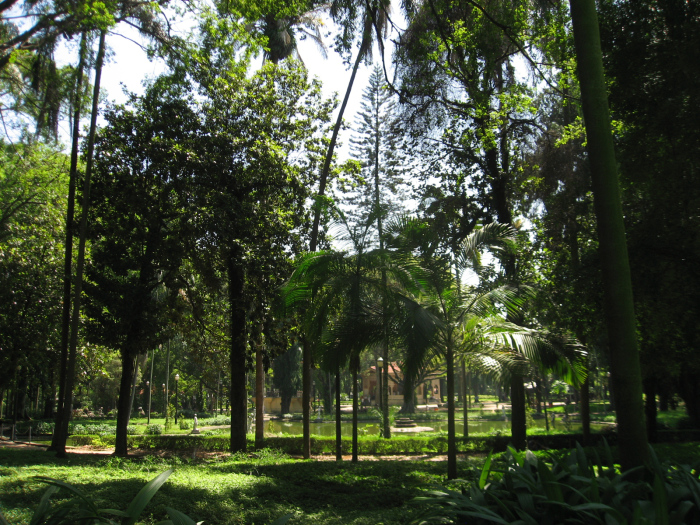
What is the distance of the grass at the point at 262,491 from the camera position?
5902mm

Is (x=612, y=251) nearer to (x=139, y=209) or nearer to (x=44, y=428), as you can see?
(x=139, y=209)

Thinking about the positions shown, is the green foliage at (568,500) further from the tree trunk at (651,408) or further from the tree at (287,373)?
the tree at (287,373)

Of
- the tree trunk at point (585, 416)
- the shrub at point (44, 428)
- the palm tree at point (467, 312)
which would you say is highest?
the palm tree at point (467, 312)

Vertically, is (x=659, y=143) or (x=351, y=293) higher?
(x=659, y=143)

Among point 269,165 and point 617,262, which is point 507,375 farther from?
point 269,165

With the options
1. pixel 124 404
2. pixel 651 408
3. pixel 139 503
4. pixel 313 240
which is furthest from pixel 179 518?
pixel 651 408

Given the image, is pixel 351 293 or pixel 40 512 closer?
pixel 40 512

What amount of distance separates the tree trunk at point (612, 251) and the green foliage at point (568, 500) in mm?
689

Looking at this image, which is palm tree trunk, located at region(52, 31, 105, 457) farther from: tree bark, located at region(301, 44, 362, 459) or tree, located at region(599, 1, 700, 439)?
tree, located at region(599, 1, 700, 439)

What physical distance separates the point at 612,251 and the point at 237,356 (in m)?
12.9

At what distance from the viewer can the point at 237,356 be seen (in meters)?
16.2

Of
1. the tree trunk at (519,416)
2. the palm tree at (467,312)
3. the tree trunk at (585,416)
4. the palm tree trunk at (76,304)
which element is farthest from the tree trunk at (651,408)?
the palm tree trunk at (76,304)

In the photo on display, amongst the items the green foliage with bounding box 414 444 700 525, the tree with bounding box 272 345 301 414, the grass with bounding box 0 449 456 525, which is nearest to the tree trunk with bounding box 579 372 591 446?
the grass with bounding box 0 449 456 525

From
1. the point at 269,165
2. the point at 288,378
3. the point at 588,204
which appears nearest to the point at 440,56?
the point at 269,165
